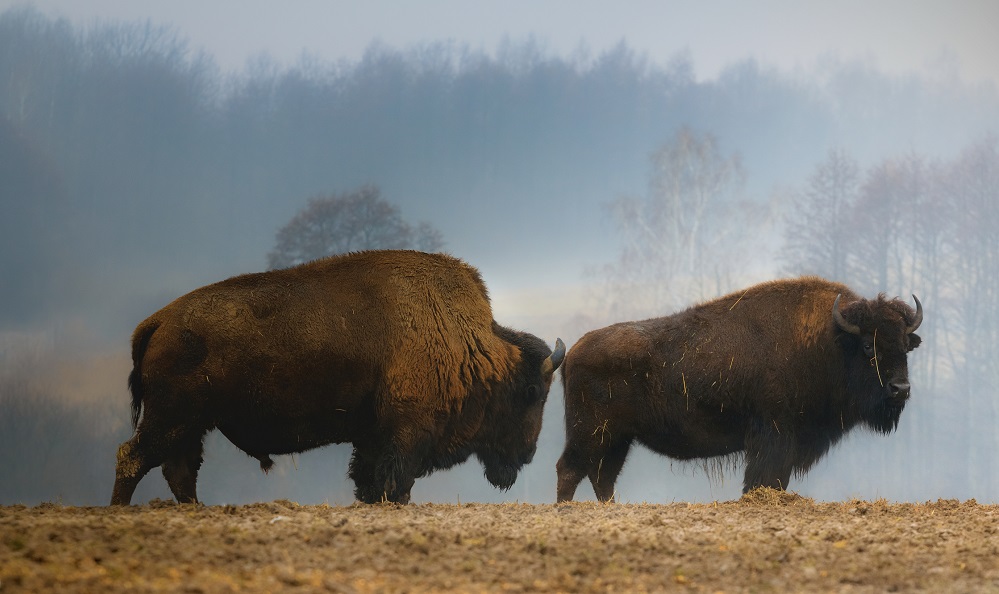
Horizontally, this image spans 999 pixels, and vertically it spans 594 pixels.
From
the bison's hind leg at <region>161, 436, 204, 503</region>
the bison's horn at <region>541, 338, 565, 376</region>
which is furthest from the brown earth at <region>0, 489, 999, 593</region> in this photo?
the bison's horn at <region>541, 338, 565, 376</region>

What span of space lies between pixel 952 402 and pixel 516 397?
83.1 feet

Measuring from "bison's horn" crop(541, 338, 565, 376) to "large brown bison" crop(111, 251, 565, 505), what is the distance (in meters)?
0.38

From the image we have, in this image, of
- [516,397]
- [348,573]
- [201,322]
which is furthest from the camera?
[516,397]

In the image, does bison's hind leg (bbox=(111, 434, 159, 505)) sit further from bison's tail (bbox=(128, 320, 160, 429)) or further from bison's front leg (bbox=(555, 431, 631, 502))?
bison's front leg (bbox=(555, 431, 631, 502))

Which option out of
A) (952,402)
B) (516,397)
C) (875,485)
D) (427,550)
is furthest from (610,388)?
(952,402)

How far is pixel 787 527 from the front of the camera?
6527 mm

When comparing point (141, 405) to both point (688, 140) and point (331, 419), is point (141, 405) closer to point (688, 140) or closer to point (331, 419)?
point (331, 419)

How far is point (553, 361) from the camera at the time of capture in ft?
28.9

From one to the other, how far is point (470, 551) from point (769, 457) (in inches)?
207

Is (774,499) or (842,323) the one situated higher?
(842,323)

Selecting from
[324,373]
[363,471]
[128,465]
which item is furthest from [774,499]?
[128,465]

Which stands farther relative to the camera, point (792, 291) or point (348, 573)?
point (792, 291)

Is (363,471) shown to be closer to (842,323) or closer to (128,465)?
(128,465)

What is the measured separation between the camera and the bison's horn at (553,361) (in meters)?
8.77
